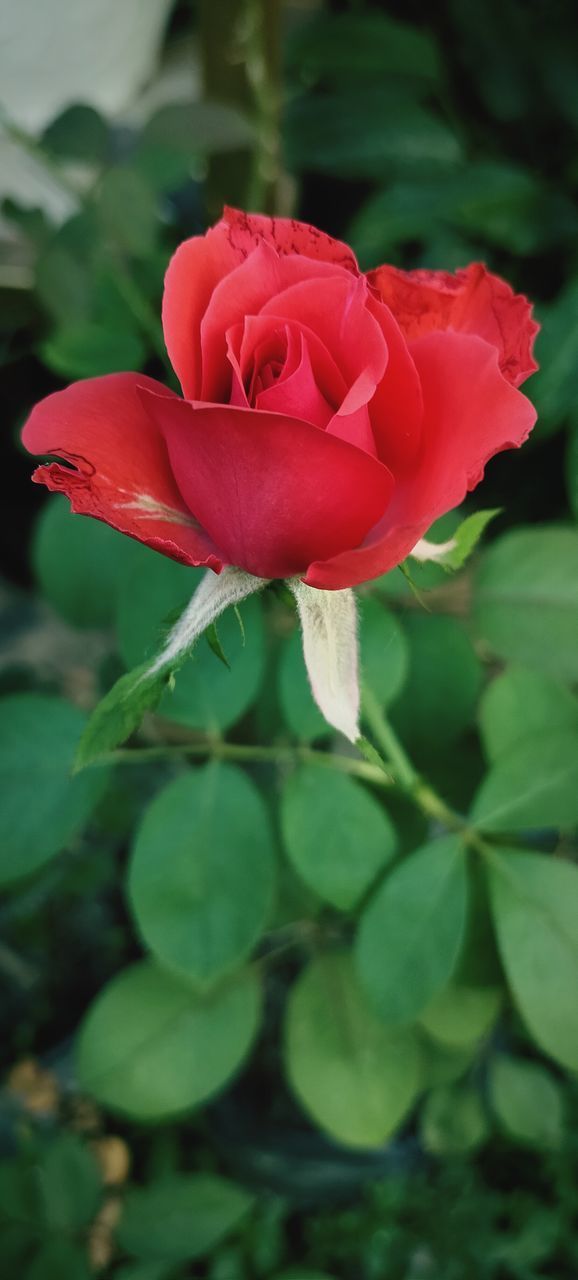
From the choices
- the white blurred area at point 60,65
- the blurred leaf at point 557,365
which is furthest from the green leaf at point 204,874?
the white blurred area at point 60,65

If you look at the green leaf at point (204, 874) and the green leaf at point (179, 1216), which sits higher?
the green leaf at point (204, 874)

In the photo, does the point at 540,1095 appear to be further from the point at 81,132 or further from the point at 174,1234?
the point at 81,132

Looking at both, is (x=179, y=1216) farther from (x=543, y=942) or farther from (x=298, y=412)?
(x=298, y=412)

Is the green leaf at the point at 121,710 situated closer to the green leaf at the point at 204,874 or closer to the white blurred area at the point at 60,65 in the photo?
the green leaf at the point at 204,874

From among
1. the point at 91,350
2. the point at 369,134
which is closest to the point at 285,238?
the point at 91,350

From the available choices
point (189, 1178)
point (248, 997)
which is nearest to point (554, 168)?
point (248, 997)

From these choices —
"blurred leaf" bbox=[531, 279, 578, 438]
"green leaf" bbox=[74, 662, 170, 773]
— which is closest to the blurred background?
"blurred leaf" bbox=[531, 279, 578, 438]

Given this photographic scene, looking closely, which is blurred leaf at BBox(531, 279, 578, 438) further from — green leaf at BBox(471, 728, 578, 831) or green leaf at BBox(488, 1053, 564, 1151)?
green leaf at BBox(488, 1053, 564, 1151)
